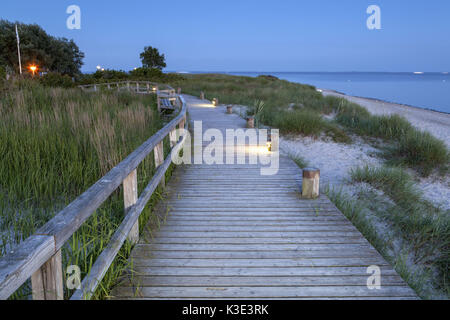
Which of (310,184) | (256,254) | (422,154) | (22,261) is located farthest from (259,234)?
(422,154)

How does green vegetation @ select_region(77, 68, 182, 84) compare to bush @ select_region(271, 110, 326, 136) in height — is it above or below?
above

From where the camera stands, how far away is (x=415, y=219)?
508 cm

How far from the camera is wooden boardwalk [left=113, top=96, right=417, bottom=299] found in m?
2.71

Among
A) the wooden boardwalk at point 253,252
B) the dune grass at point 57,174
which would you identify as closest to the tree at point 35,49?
the dune grass at point 57,174

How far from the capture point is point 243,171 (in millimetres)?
6387

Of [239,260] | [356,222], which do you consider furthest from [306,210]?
[239,260]

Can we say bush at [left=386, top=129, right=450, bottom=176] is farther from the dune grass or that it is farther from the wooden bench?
the wooden bench

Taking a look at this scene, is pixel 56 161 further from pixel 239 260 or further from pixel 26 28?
pixel 26 28

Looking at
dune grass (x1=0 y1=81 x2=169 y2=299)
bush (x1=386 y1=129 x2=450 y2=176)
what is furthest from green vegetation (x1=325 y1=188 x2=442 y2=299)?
bush (x1=386 y1=129 x2=450 y2=176)

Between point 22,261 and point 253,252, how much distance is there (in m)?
2.38

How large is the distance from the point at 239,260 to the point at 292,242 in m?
0.71

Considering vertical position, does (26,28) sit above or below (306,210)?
above

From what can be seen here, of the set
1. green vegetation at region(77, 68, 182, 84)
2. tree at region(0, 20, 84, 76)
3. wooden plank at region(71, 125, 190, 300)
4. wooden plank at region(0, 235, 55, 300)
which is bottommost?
wooden plank at region(71, 125, 190, 300)

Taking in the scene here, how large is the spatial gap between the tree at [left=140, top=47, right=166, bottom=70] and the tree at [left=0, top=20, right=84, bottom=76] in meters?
16.3
